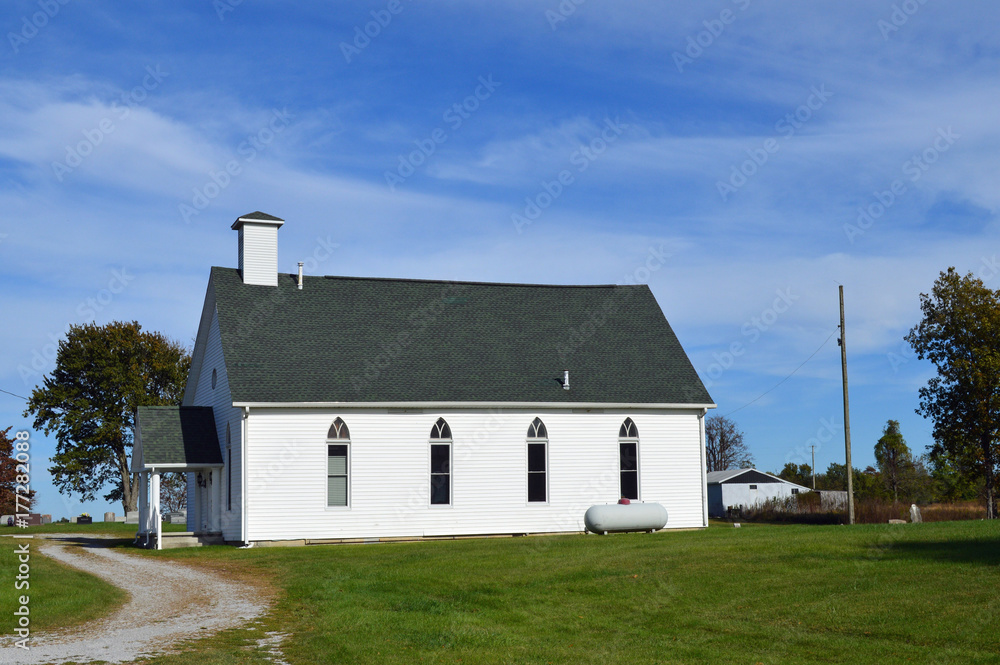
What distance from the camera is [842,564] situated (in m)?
17.7

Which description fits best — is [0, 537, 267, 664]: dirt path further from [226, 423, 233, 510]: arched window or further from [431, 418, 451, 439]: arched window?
[431, 418, 451, 439]: arched window

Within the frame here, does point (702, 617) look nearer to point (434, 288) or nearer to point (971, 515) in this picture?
point (434, 288)

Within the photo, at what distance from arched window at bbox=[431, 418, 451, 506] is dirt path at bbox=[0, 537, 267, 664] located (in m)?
9.85

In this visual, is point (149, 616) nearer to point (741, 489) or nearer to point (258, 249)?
point (258, 249)

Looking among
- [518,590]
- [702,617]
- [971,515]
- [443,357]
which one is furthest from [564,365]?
[971,515]

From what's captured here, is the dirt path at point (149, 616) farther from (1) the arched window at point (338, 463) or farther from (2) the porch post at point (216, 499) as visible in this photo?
(2) the porch post at point (216, 499)

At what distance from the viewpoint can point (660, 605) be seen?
51.7 feet

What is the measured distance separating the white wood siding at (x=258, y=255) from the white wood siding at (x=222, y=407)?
6.34 feet

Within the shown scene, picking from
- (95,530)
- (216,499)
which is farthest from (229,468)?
(95,530)

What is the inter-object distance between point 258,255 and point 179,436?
6864 mm

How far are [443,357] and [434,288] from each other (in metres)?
4.27

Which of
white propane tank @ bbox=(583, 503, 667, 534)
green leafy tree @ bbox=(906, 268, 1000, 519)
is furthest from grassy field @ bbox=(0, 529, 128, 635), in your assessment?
green leafy tree @ bbox=(906, 268, 1000, 519)

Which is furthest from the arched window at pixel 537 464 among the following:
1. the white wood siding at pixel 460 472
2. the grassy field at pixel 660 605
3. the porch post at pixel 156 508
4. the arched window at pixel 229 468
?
the porch post at pixel 156 508

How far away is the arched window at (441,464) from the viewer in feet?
107
